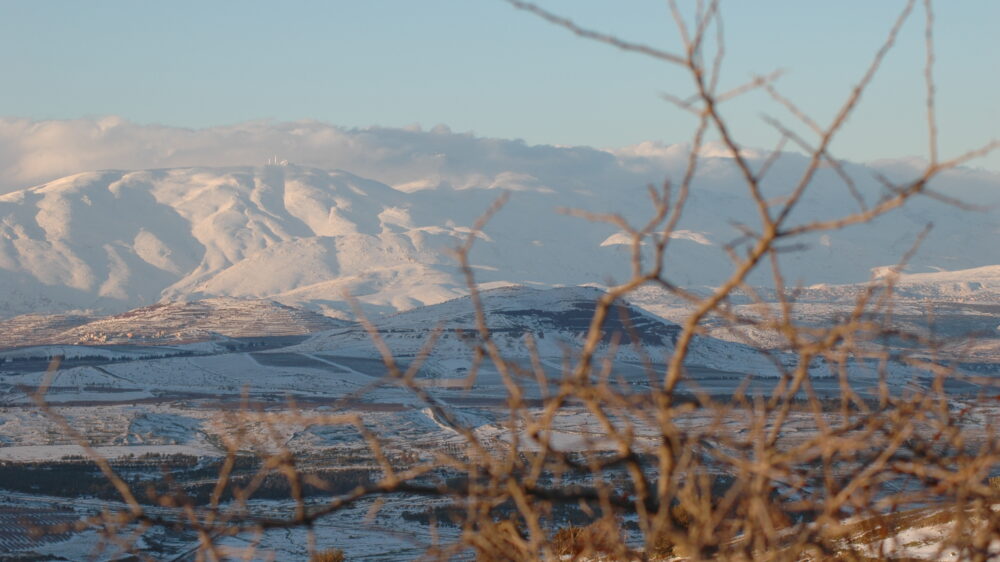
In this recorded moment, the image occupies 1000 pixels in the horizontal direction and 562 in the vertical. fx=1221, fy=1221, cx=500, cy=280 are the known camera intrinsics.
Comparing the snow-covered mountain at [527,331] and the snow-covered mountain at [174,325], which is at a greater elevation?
the snow-covered mountain at [527,331]

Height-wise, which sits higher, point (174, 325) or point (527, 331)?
point (527, 331)

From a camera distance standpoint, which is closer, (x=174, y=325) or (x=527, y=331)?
(x=527, y=331)

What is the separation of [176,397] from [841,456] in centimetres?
6205

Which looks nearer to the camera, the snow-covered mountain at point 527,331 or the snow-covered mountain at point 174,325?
the snow-covered mountain at point 527,331

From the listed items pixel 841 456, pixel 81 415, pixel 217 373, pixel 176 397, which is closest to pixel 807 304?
pixel 217 373

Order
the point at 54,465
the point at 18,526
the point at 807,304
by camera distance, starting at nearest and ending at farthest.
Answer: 1. the point at 18,526
2. the point at 54,465
3. the point at 807,304

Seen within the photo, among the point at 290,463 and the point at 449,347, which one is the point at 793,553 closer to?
the point at 290,463

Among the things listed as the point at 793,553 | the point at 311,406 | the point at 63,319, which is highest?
the point at 793,553

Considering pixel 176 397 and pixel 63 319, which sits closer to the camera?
pixel 176 397

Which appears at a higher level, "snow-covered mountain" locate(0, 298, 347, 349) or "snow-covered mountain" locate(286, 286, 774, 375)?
"snow-covered mountain" locate(286, 286, 774, 375)

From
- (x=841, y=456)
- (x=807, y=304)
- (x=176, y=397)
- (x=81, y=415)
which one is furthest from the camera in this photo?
(x=807, y=304)

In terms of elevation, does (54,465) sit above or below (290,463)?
below

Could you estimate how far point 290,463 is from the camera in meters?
3.06

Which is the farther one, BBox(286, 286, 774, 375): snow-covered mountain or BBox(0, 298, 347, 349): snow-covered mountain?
BBox(0, 298, 347, 349): snow-covered mountain
